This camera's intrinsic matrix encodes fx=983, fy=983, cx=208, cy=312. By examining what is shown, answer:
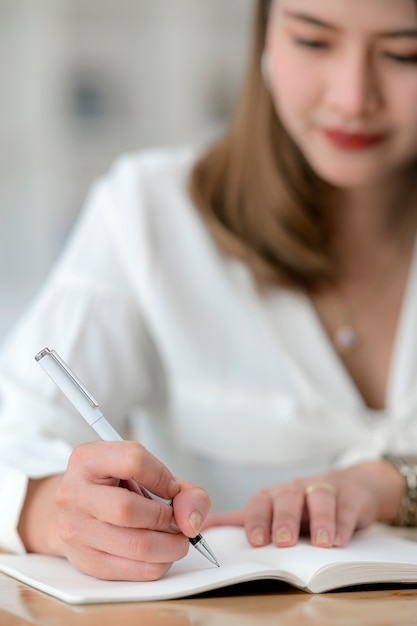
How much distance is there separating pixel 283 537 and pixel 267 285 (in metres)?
0.62

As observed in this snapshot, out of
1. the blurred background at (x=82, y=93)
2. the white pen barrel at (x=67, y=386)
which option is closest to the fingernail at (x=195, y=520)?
the white pen barrel at (x=67, y=386)

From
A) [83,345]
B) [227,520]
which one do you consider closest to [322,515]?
[227,520]

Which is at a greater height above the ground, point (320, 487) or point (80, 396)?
point (80, 396)

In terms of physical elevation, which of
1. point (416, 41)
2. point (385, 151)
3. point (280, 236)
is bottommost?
point (280, 236)

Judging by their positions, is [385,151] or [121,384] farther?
[121,384]

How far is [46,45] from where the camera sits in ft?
13.3

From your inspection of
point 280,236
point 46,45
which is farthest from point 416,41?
point 46,45

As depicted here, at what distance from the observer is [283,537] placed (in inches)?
35.2

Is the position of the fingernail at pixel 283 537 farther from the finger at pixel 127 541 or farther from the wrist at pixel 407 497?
the wrist at pixel 407 497

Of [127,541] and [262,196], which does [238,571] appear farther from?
[262,196]

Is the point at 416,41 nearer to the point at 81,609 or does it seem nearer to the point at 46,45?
the point at 81,609

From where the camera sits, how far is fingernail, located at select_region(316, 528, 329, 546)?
895 mm

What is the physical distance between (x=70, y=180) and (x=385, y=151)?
3020mm

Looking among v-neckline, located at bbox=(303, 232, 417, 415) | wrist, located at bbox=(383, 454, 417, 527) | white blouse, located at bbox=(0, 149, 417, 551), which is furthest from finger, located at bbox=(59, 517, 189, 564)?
v-neckline, located at bbox=(303, 232, 417, 415)
